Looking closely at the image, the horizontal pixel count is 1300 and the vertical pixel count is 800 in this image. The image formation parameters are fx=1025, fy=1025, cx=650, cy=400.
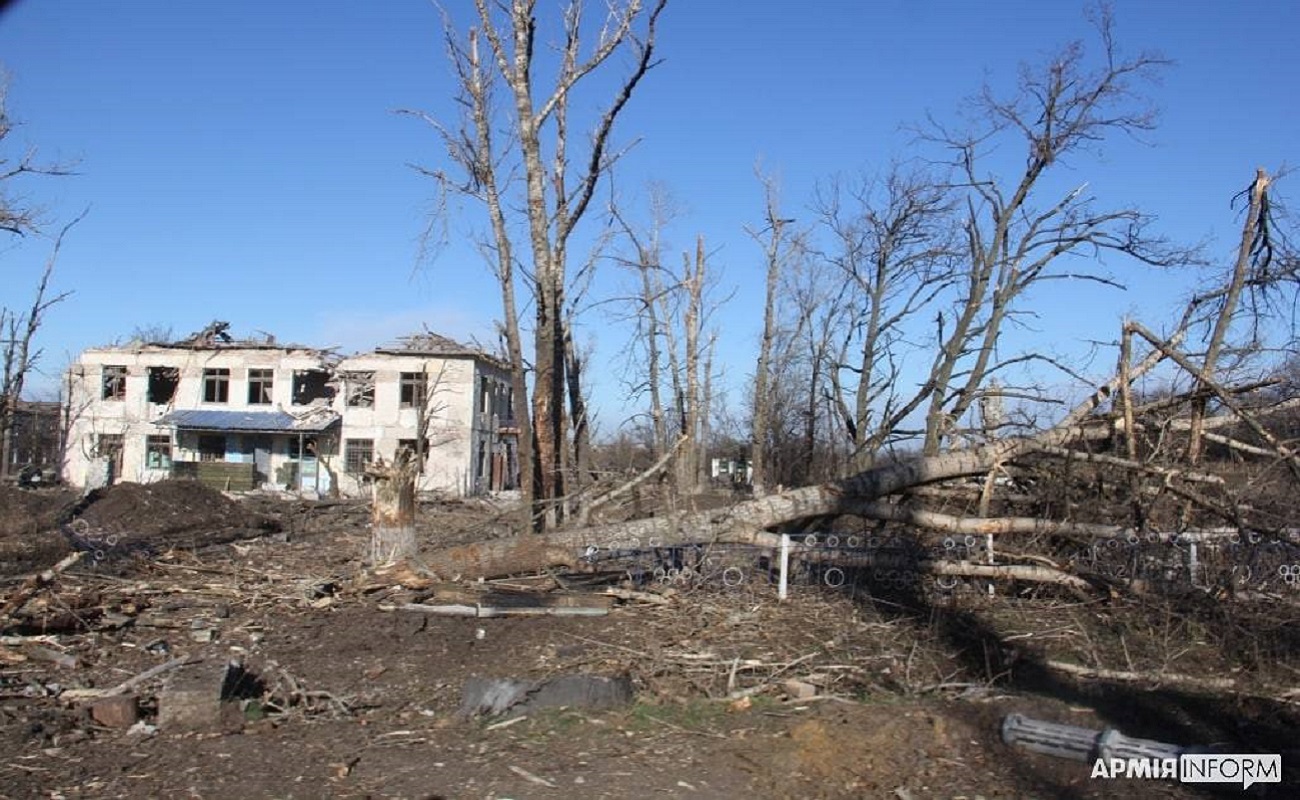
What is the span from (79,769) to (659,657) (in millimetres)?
3650

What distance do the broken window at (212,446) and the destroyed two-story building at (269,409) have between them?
45 millimetres

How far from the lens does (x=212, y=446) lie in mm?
45875

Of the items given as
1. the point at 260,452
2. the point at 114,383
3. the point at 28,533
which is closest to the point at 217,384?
the point at 260,452

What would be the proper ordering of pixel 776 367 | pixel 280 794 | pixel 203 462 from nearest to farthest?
pixel 280 794 → pixel 776 367 → pixel 203 462

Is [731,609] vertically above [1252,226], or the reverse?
[1252,226]

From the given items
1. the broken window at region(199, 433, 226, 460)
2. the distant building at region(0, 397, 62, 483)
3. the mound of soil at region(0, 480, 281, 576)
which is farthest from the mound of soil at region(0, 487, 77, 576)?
the distant building at region(0, 397, 62, 483)

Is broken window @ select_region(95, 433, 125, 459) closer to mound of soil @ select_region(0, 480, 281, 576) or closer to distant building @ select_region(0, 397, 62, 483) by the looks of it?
distant building @ select_region(0, 397, 62, 483)

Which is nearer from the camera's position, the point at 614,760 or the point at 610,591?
the point at 614,760

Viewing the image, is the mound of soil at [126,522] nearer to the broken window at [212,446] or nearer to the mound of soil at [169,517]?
the mound of soil at [169,517]

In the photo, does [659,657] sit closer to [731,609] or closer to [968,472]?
[731,609]

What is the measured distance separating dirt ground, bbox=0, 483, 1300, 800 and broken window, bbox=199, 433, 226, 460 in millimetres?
37576

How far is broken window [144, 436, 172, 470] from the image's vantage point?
45562 millimetres

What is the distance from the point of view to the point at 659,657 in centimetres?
736

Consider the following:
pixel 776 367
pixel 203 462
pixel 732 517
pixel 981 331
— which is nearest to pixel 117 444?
pixel 203 462
